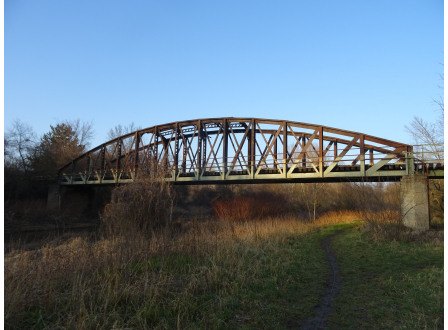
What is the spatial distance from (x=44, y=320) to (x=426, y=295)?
7.41m

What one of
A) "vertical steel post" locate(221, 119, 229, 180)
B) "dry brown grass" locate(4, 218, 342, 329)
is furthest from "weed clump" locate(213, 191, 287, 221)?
"dry brown grass" locate(4, 218, 342, 329)

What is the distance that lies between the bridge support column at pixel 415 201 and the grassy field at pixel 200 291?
32.7 ft

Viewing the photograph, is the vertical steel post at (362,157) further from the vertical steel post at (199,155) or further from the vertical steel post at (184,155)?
the vertical steel post at (184,155)

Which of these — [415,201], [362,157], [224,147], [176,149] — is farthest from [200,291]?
[176,149]

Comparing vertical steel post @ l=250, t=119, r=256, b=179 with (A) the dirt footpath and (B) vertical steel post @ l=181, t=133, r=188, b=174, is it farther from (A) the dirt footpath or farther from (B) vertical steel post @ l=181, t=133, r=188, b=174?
(A) the dirt footpath

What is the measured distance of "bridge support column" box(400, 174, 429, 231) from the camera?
60.5ft

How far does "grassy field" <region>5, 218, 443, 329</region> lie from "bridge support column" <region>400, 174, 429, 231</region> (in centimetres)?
996

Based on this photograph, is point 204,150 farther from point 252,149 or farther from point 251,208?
point 251,208

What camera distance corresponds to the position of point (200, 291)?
669 cm

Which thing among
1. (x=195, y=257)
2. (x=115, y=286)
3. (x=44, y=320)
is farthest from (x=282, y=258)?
(x=44, y=320)

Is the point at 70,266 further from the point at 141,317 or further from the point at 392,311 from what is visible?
the point at 392,311

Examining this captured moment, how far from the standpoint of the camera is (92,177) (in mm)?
39781

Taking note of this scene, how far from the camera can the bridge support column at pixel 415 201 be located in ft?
60.5

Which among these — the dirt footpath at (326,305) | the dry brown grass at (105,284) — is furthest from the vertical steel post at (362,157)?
the dry brown grass at (105,284)
